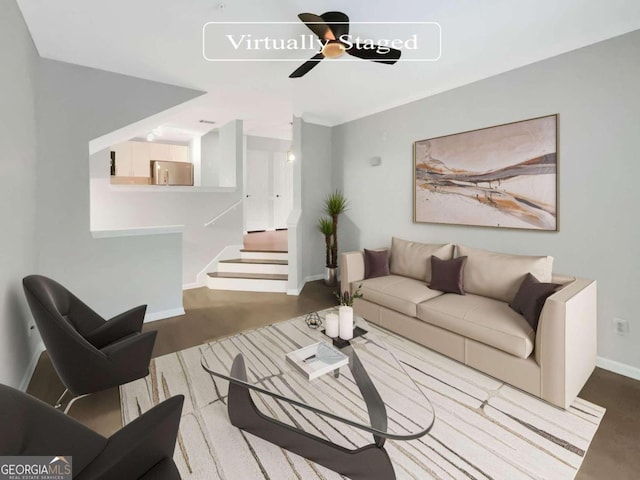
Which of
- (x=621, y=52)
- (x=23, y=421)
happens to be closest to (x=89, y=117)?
(x=23, y=421)

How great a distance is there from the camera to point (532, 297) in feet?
7.98

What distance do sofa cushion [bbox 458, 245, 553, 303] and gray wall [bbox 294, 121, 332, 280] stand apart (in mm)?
2570

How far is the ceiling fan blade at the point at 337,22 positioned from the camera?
2217 millimetres

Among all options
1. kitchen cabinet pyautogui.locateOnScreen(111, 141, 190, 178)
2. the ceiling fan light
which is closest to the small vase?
the ceiling fan light

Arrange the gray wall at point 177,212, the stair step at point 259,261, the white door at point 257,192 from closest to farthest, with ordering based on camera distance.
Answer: the gray wall at point 177,212
the stair step at point 259,261
the white door at point 257,192

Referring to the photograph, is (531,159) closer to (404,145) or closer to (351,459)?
(404,145)

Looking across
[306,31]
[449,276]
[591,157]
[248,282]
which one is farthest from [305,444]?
[248,282]

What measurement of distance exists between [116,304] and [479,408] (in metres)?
3.67

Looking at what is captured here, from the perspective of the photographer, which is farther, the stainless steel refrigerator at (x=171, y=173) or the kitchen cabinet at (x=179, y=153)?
the kitchen cabinet at (x=179, y=153)

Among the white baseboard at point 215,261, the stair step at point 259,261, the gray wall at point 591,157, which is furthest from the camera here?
the white baseboard at point 215,261

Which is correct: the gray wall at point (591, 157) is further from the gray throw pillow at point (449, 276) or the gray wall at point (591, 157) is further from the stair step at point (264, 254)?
the stair step at point (264, 254)

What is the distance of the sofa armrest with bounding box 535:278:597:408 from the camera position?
211 cm

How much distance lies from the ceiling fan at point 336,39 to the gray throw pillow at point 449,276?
203 cm
